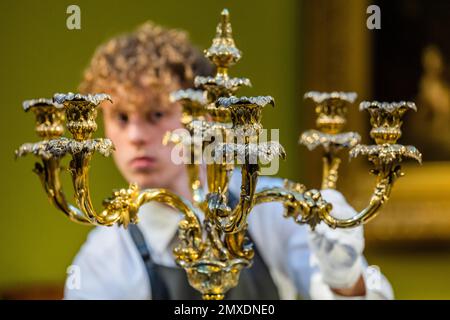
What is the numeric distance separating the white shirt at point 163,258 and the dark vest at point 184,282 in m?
0.01

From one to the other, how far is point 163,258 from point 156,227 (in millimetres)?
66

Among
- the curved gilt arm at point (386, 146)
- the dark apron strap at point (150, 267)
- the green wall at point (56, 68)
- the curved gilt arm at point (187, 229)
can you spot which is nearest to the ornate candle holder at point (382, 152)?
the curved gilt arm at point (386, 146)

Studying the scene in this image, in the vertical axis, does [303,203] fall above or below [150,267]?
above

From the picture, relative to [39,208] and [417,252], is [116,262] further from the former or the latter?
[417,252]

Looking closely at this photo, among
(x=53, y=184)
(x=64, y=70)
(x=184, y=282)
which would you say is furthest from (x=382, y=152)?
(x=64, y=70)

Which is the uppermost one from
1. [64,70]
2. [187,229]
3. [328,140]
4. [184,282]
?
[64,70]

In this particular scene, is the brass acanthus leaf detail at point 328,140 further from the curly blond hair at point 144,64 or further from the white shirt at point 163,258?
the curly blond hair at point 144,64

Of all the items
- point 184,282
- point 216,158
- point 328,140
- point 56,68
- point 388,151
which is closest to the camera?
point 216,158


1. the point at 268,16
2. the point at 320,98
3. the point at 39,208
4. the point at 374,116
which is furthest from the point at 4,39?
the point at 374,116

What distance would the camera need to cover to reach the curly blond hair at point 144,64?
5.58ft

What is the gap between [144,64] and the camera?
1715mm

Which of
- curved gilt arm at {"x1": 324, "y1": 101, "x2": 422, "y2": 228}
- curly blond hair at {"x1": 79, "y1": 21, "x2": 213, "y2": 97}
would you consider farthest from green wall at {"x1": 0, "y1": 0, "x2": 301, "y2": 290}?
curved gilt arm at {"x1": 324, "y1": 101, "x2": 422, "y2": 228}

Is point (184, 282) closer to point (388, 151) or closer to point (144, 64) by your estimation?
point (144, 64)
